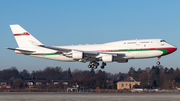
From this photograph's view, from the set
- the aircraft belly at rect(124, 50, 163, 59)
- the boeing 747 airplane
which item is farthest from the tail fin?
the aircraft belly at rect(124, 50, 163, 59)

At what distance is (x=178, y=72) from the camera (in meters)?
101

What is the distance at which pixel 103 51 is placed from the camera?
5309 cm

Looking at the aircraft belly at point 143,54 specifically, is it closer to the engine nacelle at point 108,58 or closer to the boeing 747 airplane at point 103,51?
the boeing 747 airplane at point 103,51

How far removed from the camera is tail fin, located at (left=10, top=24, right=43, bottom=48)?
200ft

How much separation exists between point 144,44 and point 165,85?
4624 cm

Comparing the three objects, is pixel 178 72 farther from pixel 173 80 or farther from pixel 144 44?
pixel 144 44

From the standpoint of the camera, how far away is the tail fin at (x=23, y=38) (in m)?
60.9

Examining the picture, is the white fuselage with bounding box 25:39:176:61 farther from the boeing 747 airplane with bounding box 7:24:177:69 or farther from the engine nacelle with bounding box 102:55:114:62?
the engine nacelle with bounding box 102:55:114:62

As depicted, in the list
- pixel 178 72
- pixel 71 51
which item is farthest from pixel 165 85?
pixel 71 51

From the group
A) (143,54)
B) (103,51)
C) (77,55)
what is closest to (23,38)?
(77,55)

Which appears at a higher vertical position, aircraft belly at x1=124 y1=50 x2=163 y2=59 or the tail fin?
the tail fin

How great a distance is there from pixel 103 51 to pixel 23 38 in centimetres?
2103

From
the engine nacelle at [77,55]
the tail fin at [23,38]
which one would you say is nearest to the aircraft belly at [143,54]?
the engine nacelle at [77,55]
